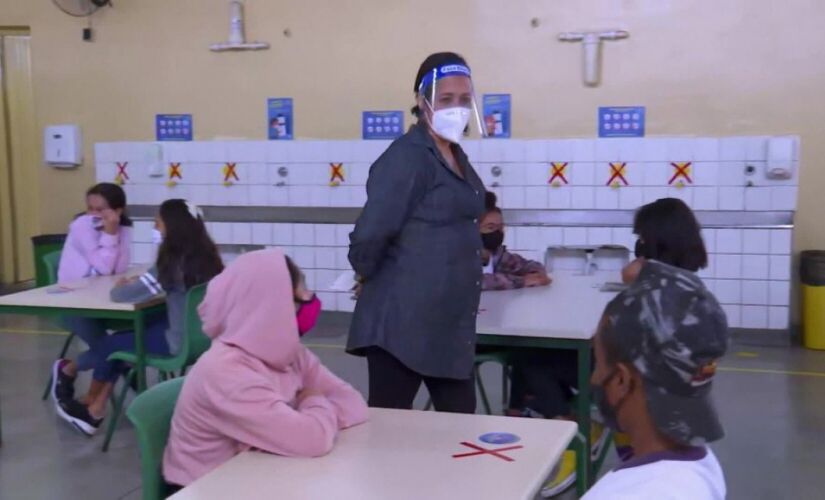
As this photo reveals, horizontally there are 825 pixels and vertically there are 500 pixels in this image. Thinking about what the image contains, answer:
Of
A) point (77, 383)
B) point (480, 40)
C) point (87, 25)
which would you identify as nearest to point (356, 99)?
point (480, 40)

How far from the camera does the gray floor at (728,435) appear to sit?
12.4ft

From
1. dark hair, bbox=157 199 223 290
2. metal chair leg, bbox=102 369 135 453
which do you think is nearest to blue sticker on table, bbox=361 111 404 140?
dark hair, bbox=157 199 223 290

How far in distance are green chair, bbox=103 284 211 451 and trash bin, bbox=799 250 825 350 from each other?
12.7ft

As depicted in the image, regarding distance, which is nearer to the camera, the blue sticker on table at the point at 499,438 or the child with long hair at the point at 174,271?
the blue sticker on table at the point at 499,438

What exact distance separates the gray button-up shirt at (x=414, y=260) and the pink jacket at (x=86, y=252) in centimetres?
250

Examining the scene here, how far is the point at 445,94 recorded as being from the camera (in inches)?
106

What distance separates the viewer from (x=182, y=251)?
4.08 metres

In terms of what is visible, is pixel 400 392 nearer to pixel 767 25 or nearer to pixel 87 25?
pixel 767 25

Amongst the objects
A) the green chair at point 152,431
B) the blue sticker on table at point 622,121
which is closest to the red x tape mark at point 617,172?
the blue sticker on table at point 622,121

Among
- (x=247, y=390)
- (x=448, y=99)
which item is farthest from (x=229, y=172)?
(x=247, y=390)

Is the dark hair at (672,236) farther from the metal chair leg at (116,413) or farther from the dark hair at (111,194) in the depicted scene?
the dark hair at (111,194)

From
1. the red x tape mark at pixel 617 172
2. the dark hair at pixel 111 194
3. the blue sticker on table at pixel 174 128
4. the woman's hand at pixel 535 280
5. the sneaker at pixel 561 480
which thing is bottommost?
the sneaker at pixel 561 480

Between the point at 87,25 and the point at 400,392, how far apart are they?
5.75 meters

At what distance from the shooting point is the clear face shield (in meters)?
2.69
